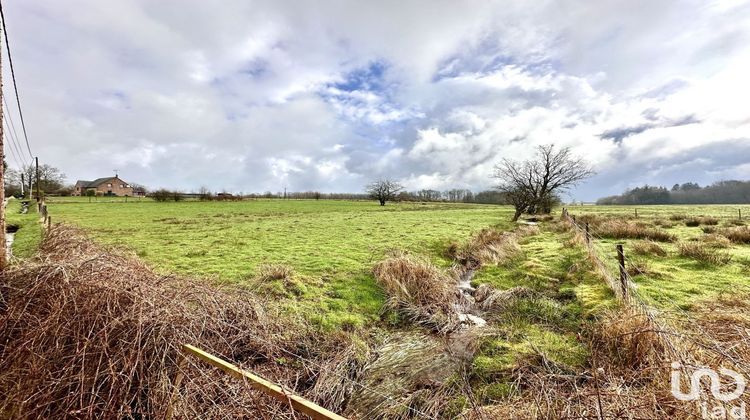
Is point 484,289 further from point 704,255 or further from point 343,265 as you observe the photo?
point 704,255

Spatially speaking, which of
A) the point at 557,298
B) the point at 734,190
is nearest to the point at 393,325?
the point at 557,298

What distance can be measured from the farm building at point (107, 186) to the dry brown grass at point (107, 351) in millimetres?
109481

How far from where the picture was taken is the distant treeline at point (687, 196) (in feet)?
390

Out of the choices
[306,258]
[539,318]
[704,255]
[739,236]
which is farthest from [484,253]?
[739,236]

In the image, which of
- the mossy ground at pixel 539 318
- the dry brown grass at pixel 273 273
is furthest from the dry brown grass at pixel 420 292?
the dry brown grass at pixel 273 273

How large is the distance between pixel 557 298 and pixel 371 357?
18.3ft

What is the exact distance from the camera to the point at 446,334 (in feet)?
22.6

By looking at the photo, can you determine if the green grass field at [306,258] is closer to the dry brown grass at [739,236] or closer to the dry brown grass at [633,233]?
the dry brown grass at [633,233]

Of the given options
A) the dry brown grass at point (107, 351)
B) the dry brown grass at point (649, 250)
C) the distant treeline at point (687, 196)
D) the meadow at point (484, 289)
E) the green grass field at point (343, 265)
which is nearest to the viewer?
the dry brown grass at point (107, 351)

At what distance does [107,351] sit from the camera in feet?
12.2

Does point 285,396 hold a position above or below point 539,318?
above

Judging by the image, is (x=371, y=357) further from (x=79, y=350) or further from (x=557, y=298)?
(x=557, y=298)

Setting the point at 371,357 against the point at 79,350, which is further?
the point at 371,357

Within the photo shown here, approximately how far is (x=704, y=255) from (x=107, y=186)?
120612 mm
